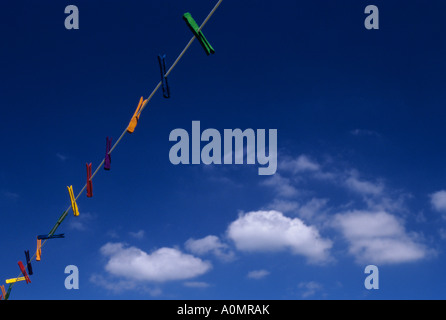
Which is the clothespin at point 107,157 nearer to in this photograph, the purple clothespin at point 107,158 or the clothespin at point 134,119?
the purple clothespin at point 107,158

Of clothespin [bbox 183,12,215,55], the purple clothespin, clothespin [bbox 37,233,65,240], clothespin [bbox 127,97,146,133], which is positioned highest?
clothespin [bbox 183,12,215,55]

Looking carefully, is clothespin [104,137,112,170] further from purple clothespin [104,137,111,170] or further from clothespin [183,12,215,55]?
clothespin [183,12,215,55]

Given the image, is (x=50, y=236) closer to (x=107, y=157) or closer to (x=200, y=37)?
(x=107, y=157)

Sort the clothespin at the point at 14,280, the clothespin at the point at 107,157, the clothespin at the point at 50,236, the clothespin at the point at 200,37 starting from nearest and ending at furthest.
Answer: the clothespin at the point at 200,37
the clothespin at the point at 107,157
the clothespin at the point at 50,236
the clothespin at the point at 14,280

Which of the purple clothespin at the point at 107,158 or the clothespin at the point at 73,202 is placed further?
the clothespin at the point at 73,202

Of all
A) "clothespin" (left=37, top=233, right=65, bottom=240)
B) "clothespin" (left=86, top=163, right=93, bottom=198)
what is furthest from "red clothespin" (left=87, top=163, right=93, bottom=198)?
"clothespin" (left=37, top=233, right=65, bottom=240)

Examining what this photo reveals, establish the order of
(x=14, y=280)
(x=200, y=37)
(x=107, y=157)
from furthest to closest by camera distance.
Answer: (x=14, y=280), (x=107, y=157), (x=200, y=37)

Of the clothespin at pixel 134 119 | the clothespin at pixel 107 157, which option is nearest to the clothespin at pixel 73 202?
the clothespin at pixel 107 157

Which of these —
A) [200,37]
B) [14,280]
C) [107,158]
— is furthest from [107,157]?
[14,280]

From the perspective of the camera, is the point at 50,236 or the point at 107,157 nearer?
the point at 107,157

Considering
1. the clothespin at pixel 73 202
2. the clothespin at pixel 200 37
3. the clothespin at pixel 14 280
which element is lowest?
the clothespin at pixel 14 280
